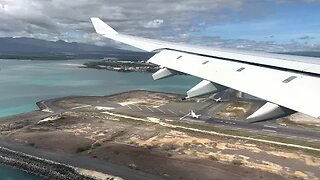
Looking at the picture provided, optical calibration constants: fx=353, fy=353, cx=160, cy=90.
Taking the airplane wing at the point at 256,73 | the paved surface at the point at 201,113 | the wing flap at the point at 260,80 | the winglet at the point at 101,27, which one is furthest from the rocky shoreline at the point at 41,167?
the wing flap at the point at 260,80

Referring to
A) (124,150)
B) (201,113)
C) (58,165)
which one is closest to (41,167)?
(58,165)

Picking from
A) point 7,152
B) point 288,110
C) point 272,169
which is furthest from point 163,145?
point 288,110

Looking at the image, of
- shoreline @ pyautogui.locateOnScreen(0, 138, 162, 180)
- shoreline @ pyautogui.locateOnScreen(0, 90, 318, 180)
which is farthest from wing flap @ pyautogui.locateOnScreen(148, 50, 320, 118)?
shoreline @ pyautogui.locateOnScreen(0, 138, 162, 180)

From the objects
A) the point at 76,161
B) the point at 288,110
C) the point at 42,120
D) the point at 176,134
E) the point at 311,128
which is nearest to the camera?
the point at 288,110

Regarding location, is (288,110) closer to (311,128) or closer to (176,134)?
(176,134)

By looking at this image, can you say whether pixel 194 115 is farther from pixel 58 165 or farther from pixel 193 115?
pixel 58 165

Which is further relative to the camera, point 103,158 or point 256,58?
point 103,158

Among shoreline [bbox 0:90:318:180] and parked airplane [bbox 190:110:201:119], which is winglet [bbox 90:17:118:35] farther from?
parked airplane [bbox 190:110:201:119]
